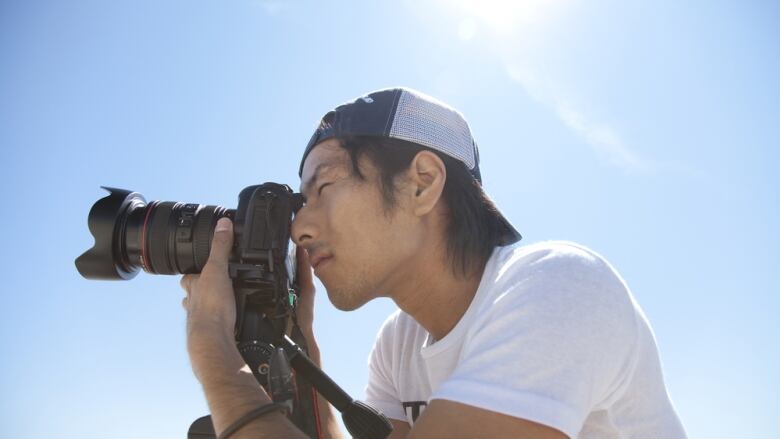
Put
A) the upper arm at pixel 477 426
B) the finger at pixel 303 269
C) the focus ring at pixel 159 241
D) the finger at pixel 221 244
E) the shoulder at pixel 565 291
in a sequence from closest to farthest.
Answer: the upper arm at pixel 477 426, the shoulder at pixel 565 291, the finger at pixel 221 244, the focus ring at pixel 159 241, the finger at pixel 303 269

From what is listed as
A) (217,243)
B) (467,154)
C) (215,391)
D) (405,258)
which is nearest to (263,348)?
(215,391)

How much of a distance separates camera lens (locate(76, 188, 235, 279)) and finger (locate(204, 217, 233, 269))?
0.11m

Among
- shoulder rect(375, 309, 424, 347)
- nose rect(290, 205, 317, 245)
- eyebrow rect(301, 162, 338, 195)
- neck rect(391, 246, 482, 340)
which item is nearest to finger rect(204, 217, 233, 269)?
nose rect(290, 205, 317, 245)

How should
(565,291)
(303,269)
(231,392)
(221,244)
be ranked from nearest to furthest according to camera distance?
(565,291)
(231,392)
(221,244)
(303,269)

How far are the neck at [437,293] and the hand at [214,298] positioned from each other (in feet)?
2.27

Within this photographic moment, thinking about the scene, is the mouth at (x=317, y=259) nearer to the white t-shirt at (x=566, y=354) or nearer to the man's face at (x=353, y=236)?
the man's face at (x=353, y=236)

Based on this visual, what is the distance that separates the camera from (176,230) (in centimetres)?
256

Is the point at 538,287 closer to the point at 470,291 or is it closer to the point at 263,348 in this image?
the point at 470,291

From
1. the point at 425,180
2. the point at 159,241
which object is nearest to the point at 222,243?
the point at 159,241

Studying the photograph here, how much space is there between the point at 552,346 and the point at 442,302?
0.88 meters

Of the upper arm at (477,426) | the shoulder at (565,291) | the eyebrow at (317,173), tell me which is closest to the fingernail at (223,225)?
the eyebrow at (317,173)

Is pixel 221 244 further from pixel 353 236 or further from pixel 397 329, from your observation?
pixel 397 329

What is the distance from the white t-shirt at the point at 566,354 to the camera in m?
1.56

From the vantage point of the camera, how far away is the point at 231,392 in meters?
1.89
